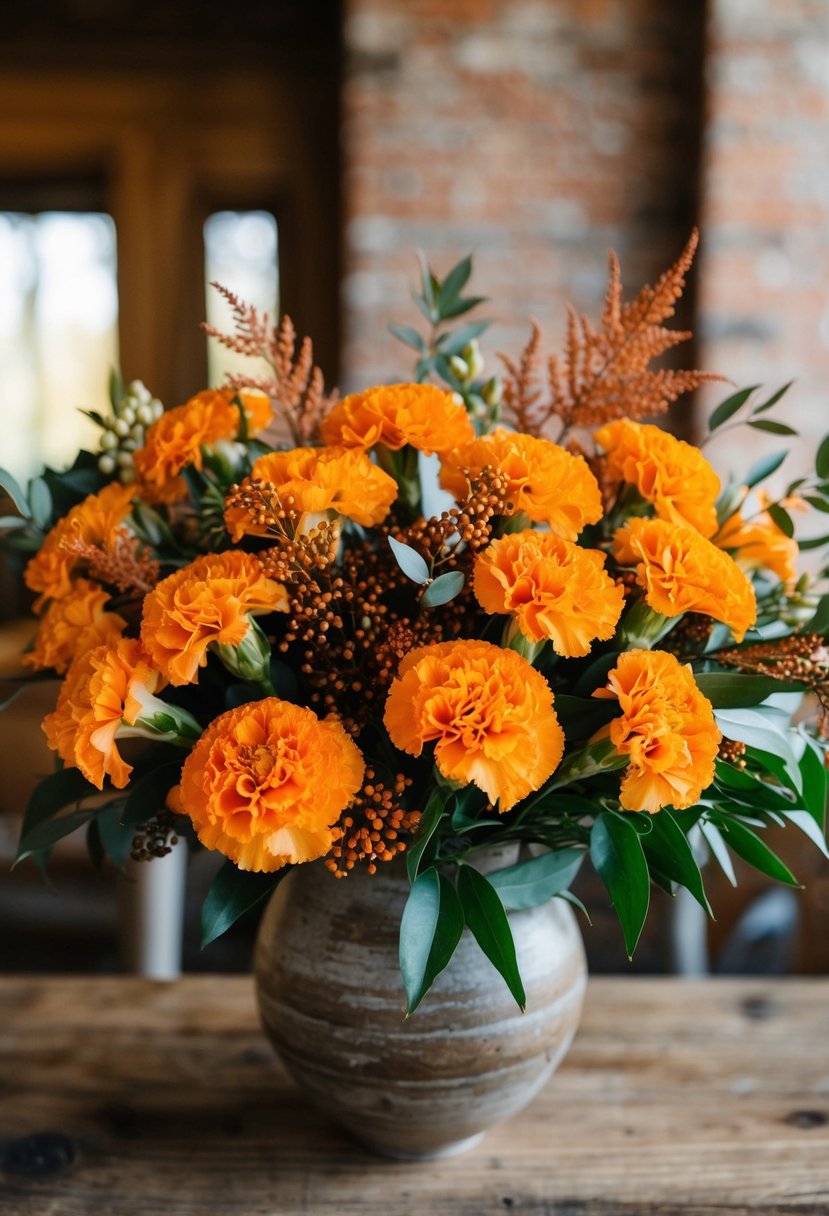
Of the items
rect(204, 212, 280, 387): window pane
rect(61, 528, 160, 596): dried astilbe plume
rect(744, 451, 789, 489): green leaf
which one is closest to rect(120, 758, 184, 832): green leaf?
rect(61, 528, 160, 596): dried astilbe plume

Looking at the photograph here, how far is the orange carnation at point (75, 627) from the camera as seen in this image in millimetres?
544

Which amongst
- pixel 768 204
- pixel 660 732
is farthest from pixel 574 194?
pixel 660 732

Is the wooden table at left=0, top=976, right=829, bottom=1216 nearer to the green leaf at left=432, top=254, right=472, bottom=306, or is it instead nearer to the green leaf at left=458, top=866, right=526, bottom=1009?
the green leaf at left=458, top=866, right=526, bottom=1009

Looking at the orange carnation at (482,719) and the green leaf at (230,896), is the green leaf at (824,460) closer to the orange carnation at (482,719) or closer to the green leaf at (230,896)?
the orange carnation at (482,719)

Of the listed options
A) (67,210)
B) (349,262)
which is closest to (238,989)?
(349,262)

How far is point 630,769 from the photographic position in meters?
0.48

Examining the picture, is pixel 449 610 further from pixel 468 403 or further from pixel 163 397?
pixel 163 397

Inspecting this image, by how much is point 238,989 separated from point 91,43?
137 inches

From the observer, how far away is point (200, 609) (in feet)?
1.51

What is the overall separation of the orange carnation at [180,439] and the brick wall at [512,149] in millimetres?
1876

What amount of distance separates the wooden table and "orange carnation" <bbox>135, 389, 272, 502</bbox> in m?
0.45

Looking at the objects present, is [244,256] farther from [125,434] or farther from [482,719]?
[482,719]

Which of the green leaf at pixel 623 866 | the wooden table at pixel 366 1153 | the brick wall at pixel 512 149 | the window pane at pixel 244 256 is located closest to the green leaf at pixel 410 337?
the green leaf at pixel 623 866

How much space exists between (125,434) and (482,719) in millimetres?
335
